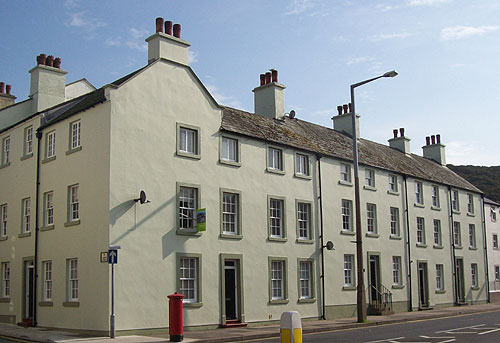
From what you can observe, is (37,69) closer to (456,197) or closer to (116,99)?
(116,99)

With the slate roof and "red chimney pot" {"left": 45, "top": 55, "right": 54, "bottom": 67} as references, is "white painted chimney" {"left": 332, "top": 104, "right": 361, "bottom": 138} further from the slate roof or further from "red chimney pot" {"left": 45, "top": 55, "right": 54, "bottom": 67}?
"red chimney pot" {"left": 45, "top": 55, "right": 54, "bottom": 67}

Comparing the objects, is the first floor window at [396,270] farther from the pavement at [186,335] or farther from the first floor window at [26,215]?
the first floor window at [26,215]

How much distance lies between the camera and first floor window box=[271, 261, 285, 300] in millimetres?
24328

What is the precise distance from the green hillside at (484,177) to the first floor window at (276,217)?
71044mm

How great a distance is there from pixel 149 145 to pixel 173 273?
459cm

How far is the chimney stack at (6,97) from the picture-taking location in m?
29.9

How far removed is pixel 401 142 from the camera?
39.4 meters

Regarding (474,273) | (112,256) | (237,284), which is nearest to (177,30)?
(112,256)

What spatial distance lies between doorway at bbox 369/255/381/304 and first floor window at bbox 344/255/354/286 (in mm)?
1707

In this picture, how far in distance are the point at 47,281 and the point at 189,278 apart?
5342mm

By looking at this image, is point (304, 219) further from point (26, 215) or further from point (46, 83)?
point (46, 83)

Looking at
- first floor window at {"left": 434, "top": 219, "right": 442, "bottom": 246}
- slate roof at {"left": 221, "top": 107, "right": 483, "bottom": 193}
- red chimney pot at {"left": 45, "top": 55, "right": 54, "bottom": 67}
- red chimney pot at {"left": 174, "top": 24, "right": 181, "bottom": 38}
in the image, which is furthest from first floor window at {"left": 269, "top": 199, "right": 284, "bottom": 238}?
first floor window at {"left": 434, "top": 219, "right": 442, "bottom": 246}

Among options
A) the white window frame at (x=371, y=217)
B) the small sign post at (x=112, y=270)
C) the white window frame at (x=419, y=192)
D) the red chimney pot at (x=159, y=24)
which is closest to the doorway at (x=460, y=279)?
the white window frame at (x=419, y=192)

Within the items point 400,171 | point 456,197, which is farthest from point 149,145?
point 456,197
